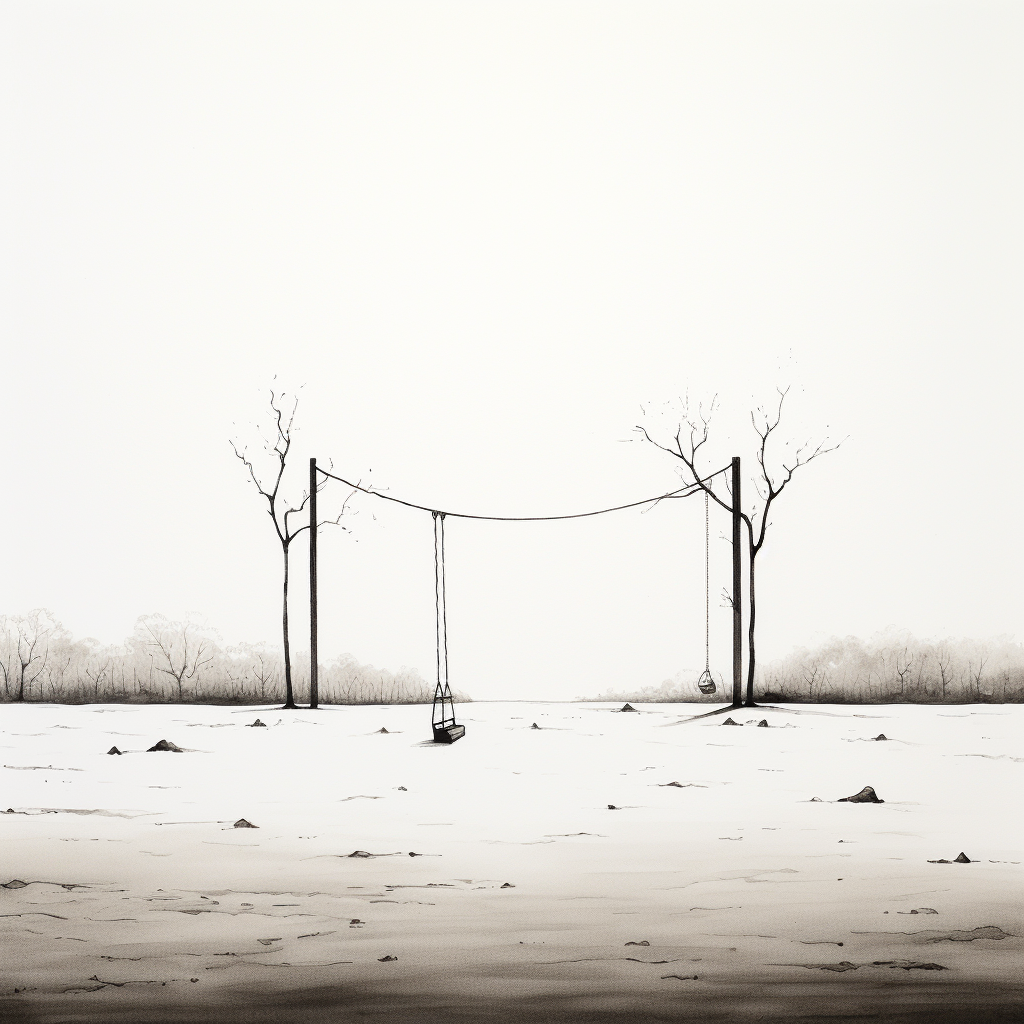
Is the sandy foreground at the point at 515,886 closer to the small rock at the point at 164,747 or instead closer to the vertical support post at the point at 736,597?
the small rock at the point at 164,747

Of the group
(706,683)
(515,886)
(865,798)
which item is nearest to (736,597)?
(706,683)

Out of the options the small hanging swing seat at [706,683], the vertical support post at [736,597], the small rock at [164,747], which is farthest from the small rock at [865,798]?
the small rock at [164,747]

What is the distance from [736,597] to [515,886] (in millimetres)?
4906

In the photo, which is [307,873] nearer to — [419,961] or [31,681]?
[419,961]

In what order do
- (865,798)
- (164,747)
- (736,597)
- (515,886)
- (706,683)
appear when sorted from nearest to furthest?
(515,886)
(865,798)
(164,747)
(706,683)
(736,597)

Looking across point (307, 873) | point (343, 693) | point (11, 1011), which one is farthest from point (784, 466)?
point (11, 1011)

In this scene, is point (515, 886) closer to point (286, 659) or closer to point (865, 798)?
point (865, 798)

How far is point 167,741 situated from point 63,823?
2217 mm

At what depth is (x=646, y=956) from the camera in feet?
8.98

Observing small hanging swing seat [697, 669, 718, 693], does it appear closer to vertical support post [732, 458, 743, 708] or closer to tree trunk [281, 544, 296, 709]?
vertical support post [732, 458, 743, 708]

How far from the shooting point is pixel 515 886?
11.1ft

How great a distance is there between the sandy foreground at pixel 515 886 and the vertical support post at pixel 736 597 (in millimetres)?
1757

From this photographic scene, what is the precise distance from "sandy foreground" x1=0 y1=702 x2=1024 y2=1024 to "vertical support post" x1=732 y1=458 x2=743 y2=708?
1.76m

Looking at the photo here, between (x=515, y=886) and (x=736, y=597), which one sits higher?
(x=736, y=597)
